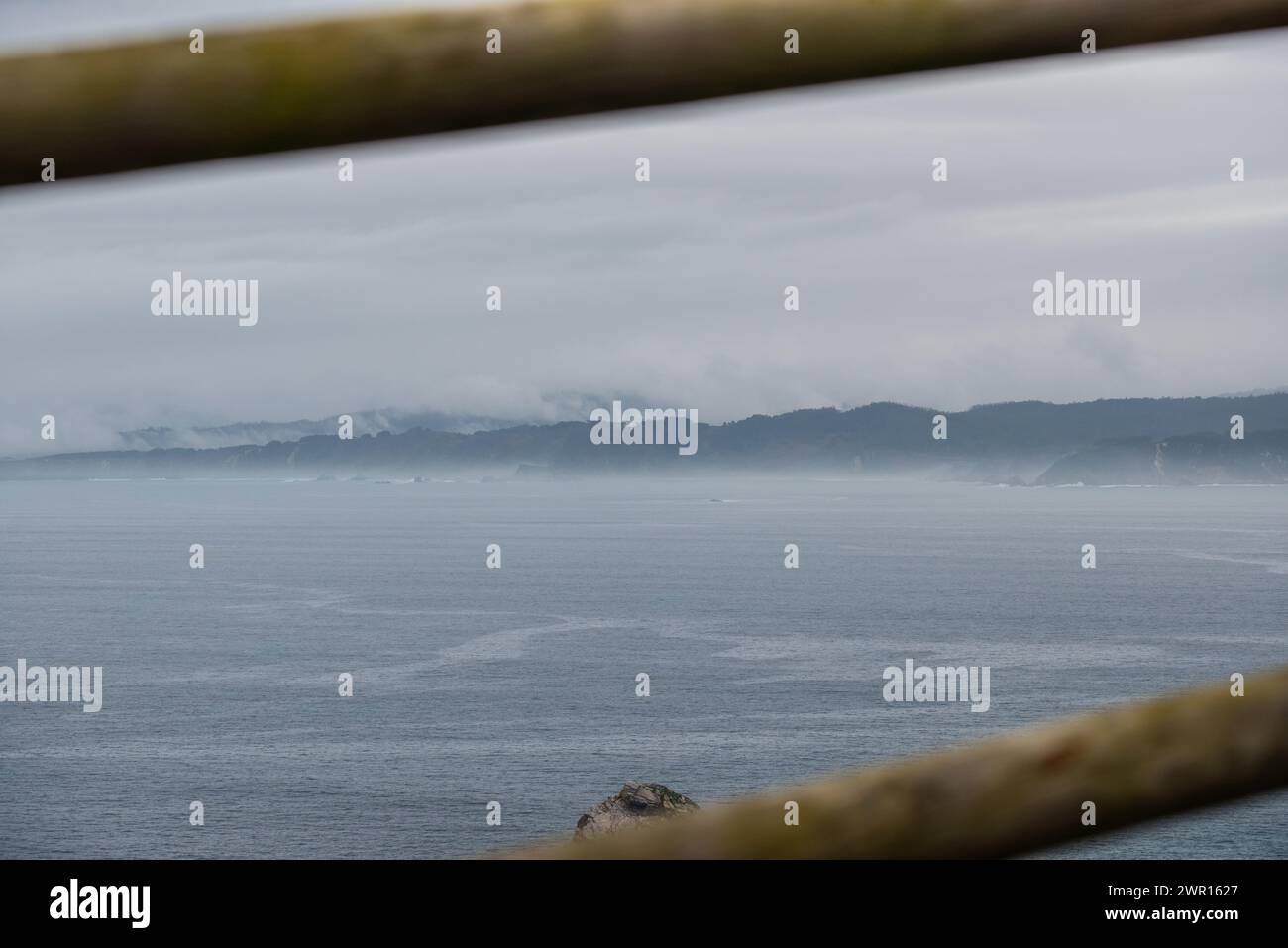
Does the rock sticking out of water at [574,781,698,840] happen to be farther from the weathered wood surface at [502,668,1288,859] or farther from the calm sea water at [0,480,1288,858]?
the weathered wood surface at [502,668,1288,859]

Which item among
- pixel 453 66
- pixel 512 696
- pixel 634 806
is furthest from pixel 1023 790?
pixel 512 696

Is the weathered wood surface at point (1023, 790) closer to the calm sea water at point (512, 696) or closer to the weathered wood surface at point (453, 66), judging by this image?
the weathered wood surface at point (453, 66)

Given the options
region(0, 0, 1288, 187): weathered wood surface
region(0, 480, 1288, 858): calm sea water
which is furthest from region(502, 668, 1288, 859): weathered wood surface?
region(0, 480, 1288, 858): calm sea water

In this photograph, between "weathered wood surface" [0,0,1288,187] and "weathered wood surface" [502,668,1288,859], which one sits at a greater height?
"weathered wood surface" [0,0,1288,187]

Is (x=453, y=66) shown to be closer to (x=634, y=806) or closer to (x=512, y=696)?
(x=634, y=806)

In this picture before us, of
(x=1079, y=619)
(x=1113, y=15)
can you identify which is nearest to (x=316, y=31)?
(x=1113, y=15)
